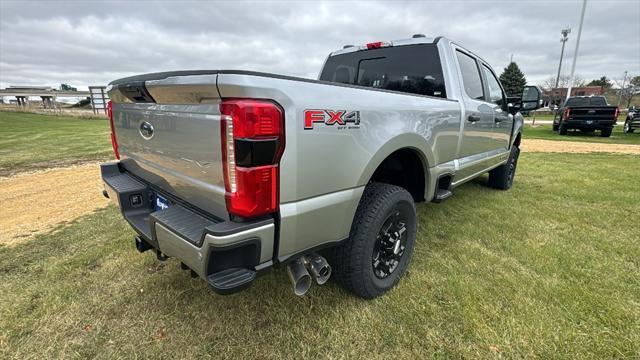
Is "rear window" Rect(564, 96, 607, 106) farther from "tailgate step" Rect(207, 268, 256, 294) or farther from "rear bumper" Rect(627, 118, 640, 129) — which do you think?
"tailgate step" Rect(207, 268, 256, 294)

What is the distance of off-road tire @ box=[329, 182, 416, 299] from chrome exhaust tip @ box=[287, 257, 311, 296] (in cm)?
34

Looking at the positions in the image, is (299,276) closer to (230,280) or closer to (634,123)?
(230,280)

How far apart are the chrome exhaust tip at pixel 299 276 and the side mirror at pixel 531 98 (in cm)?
437


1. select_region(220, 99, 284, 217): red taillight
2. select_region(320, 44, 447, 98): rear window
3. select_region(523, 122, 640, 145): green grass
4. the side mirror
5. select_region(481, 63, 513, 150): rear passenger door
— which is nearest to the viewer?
select_region(220, 99, 284, 217): red taillight

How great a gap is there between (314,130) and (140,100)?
1203 mm

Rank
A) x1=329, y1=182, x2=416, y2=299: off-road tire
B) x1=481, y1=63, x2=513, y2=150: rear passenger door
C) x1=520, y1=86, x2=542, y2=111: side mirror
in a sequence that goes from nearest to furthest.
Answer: x1=329, y1=182, x2=416, y2=299: off-road tire, x1=481, y1=63, x2=513, y2=150: rear passenger door, x1=520, y1=86, x2=542, y2=111: side mirror

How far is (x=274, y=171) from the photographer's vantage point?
1558 millimetres

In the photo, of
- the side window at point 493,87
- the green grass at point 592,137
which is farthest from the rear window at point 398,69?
the green grass at point 592,137

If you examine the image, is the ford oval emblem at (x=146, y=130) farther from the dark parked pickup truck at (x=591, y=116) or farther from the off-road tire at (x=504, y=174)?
the dark parked pickup truck at (x=591, y=116)

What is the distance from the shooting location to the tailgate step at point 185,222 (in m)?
1.61

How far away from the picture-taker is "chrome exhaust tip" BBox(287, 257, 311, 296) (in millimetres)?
1878

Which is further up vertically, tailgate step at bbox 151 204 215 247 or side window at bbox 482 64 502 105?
side window at bbox 482 64 502 105

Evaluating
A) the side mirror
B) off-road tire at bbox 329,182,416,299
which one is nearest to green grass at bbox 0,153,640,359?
off-road tire at bbox 329,182,416,299

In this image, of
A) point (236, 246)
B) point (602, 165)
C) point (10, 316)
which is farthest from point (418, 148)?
point (602, 165)
